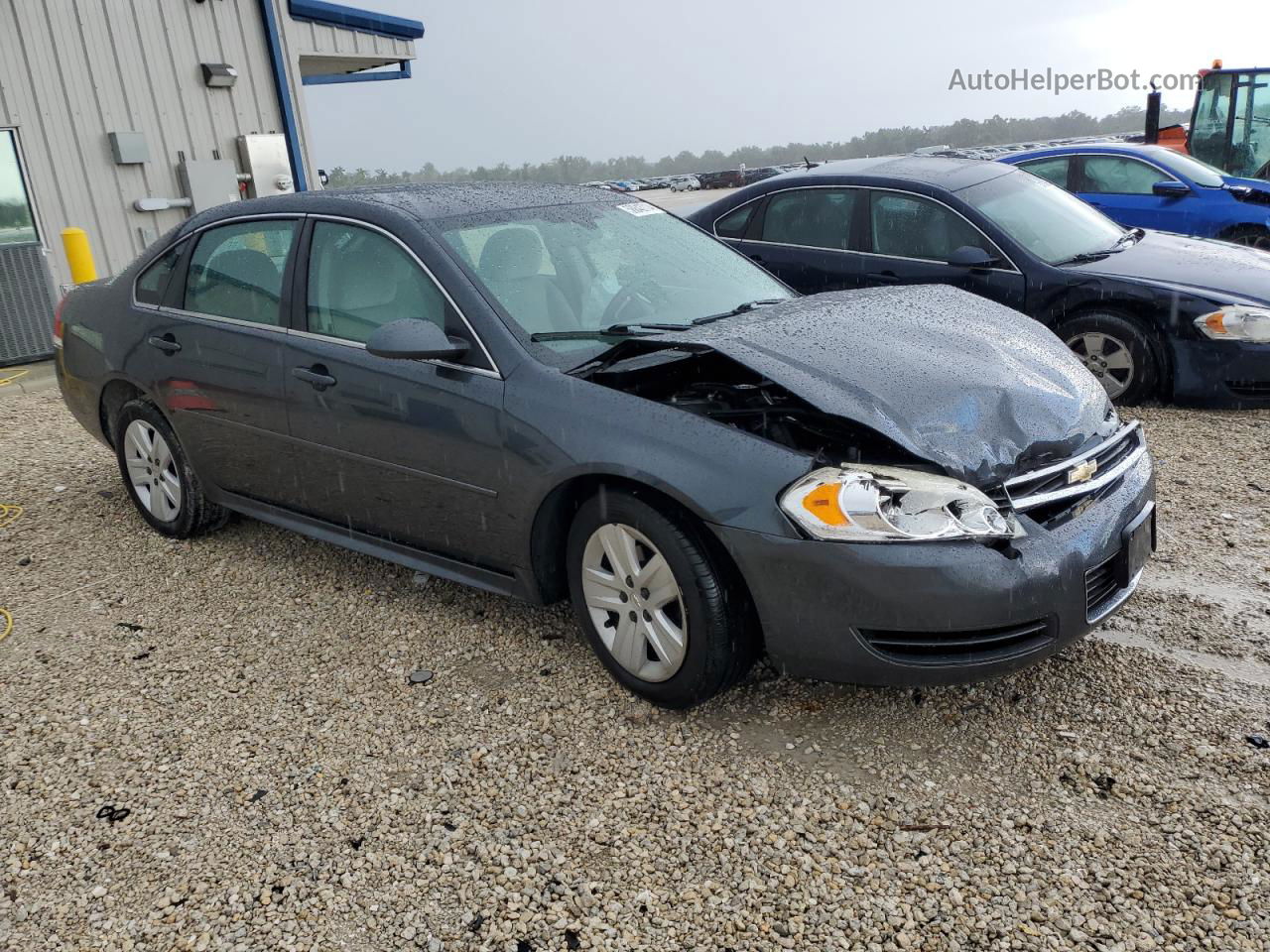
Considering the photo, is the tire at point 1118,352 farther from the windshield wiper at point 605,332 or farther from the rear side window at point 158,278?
the rear side window at point 158,278

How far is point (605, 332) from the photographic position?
3.54 meters

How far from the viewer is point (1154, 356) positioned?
6172mm

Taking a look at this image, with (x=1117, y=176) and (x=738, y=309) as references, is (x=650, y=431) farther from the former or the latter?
(x=1117, y=176)

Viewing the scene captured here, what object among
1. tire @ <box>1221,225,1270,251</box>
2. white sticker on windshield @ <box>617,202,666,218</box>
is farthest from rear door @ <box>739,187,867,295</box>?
tire @ <box>1221,225,1270,251</box>

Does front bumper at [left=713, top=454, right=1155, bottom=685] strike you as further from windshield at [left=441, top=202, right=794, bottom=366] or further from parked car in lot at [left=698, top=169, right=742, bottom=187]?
parked car in lot at [left=698, top=169, right=742, bottom=187]

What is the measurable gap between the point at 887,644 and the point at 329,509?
2248 mm

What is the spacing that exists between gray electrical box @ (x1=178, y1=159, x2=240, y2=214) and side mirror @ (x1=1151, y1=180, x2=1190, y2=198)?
9289 mm

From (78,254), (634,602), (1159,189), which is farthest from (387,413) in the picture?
(1159,189)

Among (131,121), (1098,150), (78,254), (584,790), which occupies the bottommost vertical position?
(584,790)

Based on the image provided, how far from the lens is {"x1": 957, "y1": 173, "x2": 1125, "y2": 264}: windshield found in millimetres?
6586

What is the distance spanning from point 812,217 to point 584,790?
5.13 metres

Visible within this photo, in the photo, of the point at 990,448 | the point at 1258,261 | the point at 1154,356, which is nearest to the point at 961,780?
the point at 990,448

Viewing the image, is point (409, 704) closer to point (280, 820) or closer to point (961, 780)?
point (280, 820)

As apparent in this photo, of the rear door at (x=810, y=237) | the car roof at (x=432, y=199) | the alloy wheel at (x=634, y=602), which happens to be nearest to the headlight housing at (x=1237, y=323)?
the rear door at (x=810, y=237)
